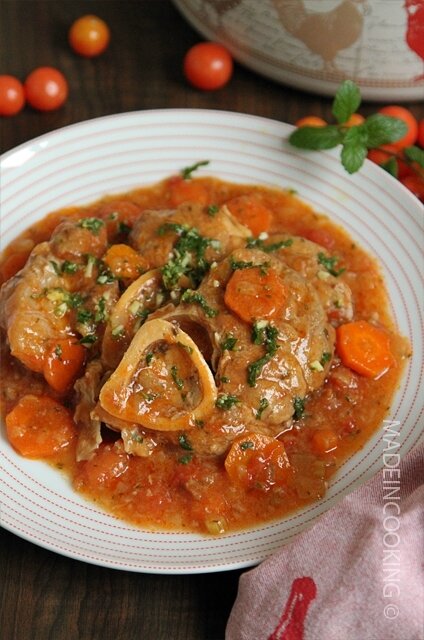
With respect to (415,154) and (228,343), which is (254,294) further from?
(415,154)

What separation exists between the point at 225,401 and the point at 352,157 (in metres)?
2.01

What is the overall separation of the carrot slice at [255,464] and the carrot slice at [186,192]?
193cm

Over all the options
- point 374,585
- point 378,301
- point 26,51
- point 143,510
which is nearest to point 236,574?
point 143,510

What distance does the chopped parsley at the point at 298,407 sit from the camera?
539 cm

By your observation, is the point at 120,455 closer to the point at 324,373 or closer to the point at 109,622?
the point at 109,622

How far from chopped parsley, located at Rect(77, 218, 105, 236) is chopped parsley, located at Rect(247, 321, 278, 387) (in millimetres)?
1296

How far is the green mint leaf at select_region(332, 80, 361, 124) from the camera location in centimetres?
626

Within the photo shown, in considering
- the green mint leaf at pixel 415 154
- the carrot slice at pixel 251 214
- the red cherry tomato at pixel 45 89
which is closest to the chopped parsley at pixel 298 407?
the carrot slice at pixel 251 214

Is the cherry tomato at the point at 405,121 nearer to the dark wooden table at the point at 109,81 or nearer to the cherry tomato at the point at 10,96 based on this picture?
the dark wooden table at the point at 109,81

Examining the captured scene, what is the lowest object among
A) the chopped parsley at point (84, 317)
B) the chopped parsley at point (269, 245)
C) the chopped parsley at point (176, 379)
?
the chopped parsley at point (176, 379)

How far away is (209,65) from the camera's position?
722 cm

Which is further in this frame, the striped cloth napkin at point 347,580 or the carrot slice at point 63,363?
the carrot slice at point 63,363

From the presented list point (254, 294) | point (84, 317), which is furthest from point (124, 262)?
point (254, 294)

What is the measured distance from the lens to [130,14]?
7.91 meters
